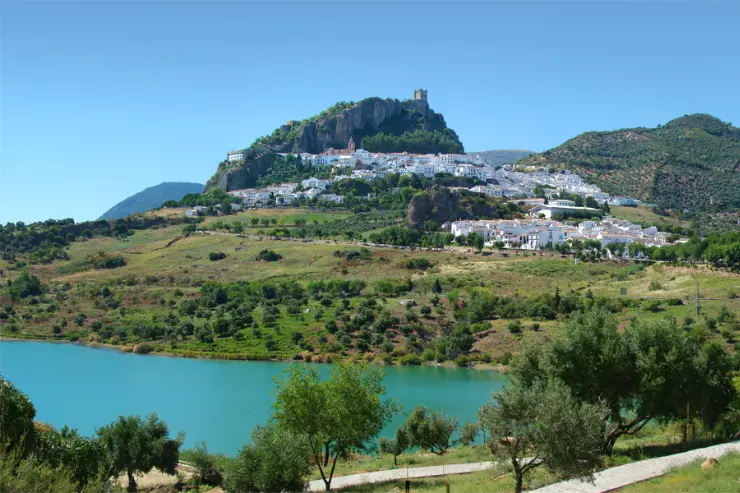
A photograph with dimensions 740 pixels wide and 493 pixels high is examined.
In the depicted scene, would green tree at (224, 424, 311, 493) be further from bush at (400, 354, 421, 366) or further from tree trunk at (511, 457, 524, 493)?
bush at (400, 354, 421, 366)

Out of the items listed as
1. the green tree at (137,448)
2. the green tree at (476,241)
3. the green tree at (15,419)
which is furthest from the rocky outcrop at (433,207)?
the green tree at (15,419)

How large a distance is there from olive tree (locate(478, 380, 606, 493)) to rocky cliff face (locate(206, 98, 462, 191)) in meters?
91.7

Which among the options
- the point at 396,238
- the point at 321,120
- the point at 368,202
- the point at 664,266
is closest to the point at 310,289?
the point at 396,238

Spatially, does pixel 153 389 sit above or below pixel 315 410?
below

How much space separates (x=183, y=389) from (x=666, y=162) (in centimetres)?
8823

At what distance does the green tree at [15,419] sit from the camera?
12430mm

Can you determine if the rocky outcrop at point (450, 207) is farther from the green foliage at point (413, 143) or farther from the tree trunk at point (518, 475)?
the tree trunk at point (518, 475)

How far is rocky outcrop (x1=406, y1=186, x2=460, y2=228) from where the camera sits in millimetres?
72688

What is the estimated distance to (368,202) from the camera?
283 ft

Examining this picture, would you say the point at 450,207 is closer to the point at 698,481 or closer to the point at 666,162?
the point at 666,162

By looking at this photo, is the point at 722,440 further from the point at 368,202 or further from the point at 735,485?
the point at 368,202

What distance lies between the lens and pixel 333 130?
115875mm

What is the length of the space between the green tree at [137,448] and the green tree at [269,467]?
596 centimetres

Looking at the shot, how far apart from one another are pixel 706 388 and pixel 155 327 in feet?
123
